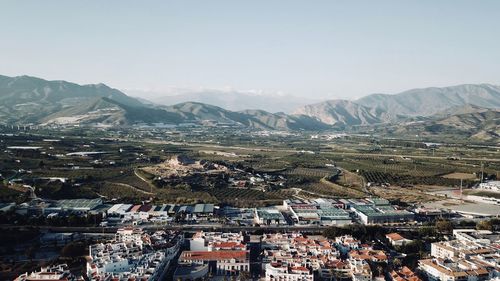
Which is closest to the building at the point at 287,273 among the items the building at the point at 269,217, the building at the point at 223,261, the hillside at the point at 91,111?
the building at the point at 223,261

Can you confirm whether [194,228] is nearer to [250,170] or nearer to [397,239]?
[397,239]

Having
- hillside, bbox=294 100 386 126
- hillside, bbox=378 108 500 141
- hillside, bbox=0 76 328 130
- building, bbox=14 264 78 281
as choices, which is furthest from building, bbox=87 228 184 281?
hillside, bbox=294 100 386 126

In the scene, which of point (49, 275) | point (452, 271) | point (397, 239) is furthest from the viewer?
point (397, 239)

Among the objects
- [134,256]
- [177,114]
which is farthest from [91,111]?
[134,256]

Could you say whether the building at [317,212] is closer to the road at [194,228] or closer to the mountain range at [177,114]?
the road at [194,228]

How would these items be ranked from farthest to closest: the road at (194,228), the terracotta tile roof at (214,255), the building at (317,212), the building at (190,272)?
→ the building at (317,212) < the road at (194,228) < the terracotta tile roof at (214,255) < the building at (190,272)

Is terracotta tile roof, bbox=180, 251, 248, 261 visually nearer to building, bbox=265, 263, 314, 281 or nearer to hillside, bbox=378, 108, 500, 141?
building, bbox=265, 263, 314, 281

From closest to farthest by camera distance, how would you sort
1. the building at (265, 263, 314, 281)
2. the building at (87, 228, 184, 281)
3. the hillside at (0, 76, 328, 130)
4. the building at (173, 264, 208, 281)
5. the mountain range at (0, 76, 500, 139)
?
the building at (87, 228, 184, 281) < the building at (265, 263, 314, 281) < the building at (173, 264, 208, 281) < the mountain range at (0, 76, 500, 139) < the hillside at (0, 76, 328, 130)

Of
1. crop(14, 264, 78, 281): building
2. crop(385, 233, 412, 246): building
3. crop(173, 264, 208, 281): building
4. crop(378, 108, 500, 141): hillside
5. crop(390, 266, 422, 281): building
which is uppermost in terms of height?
crop(378, 108, 500, 141): hillside

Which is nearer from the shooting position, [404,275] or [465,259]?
[404,275]

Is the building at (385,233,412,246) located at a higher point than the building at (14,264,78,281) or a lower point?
lower

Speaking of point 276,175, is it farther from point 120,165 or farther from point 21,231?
point 21,231
